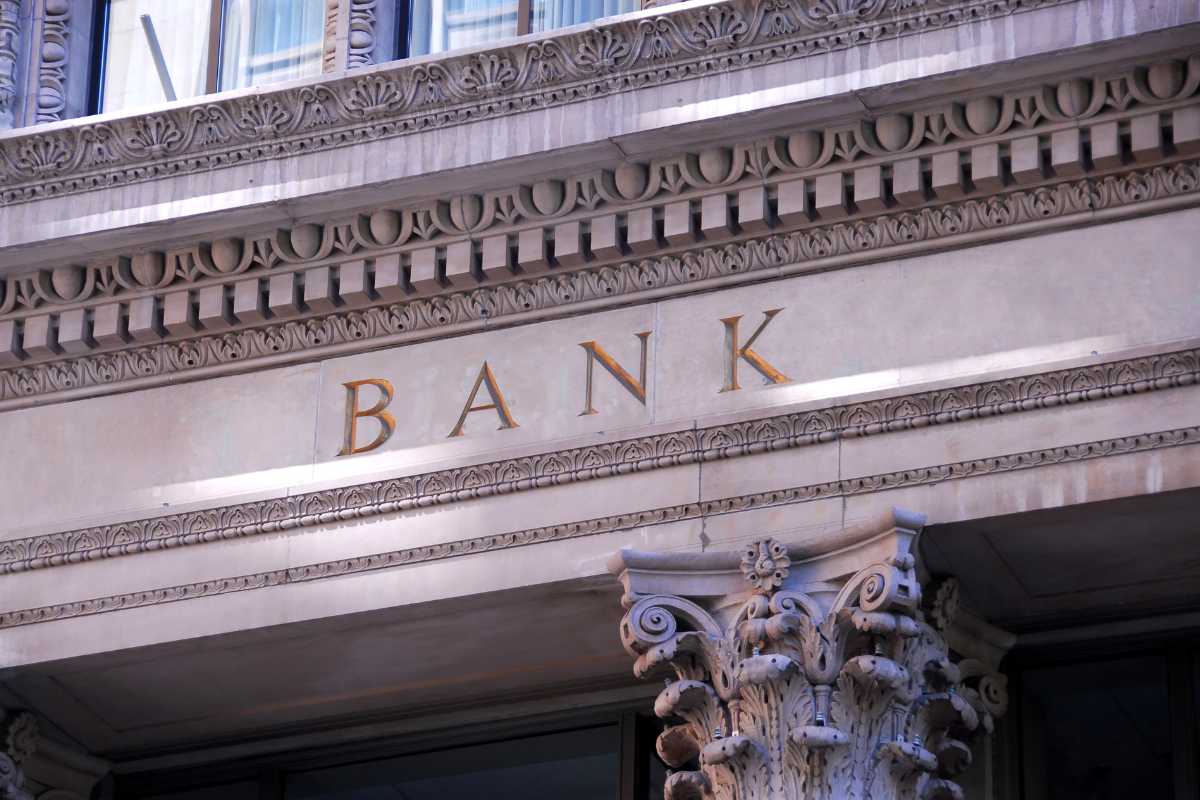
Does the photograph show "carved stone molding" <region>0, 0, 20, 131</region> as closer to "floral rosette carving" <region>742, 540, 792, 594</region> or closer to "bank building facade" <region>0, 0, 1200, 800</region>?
"bank building facade" <region>0, 0, 1200, 800</region>

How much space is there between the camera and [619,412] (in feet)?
55.2

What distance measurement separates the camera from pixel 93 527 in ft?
58.2

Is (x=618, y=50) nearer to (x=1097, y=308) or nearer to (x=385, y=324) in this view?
(x=385, y=324)

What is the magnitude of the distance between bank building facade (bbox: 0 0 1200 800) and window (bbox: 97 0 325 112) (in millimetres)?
169

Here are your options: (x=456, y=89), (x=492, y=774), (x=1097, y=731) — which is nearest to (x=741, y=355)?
(x=456, y=89)

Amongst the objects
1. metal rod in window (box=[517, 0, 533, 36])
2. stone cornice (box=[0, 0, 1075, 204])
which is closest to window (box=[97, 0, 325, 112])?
stone cornice (box=[0, 0, 1075, 204])

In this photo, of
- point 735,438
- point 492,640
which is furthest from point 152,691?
point 735,438

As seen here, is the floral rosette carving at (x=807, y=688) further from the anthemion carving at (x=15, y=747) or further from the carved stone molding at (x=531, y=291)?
the anthemion carving at (x=15, y=747)

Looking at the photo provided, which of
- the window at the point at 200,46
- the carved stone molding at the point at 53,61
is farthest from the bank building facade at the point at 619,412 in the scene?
the carved stone molding at the point at 53,61

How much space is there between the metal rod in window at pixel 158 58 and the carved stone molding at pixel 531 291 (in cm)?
176

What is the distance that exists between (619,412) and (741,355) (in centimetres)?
79

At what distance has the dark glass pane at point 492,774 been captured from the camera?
18.0 m

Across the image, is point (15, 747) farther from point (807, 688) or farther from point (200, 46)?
point (807, 688)

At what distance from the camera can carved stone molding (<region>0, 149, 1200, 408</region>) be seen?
16234 millimetres
